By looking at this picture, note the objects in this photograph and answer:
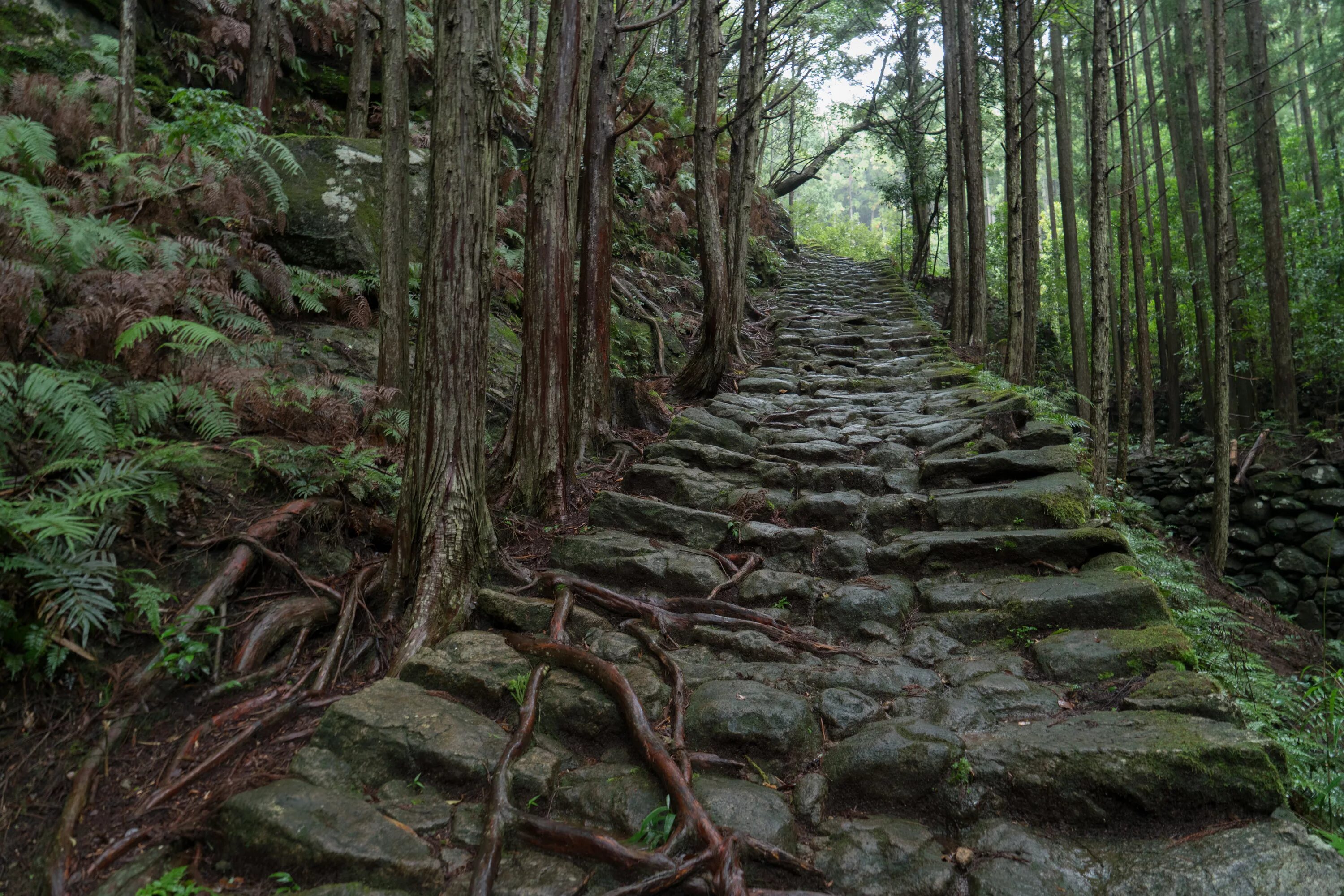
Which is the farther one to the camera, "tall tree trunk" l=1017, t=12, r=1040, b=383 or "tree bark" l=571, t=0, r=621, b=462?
"tall tree trunk" l=1017, t=12, r=1040, b=383

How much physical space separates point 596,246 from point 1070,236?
13.3 meters

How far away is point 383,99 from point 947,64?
12.9 metres

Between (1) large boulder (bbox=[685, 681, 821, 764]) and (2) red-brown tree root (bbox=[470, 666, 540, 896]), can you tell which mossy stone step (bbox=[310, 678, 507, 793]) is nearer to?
(2) red-brown tree root (bbox=[470, 666, 540, 896])

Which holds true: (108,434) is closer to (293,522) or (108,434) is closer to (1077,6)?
(293,522)

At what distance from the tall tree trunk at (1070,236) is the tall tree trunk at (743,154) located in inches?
254

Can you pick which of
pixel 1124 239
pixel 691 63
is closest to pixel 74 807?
pixel 1124 239

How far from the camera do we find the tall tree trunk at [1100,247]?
25.3 feet

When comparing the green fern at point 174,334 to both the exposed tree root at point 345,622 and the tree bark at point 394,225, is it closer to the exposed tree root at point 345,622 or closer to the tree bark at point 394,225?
the tree bark at point 394,225

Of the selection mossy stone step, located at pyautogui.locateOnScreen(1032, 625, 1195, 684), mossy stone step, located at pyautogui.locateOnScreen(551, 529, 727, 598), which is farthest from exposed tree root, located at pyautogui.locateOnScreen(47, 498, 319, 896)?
mossy stone step, located at pyautogui.locateOnScreen(1032, 625, 1195, 684)

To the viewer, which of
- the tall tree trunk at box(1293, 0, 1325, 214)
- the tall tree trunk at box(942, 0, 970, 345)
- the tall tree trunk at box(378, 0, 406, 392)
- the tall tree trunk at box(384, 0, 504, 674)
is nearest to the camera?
the tall tree trunk at box(384, 0, 504, 674)

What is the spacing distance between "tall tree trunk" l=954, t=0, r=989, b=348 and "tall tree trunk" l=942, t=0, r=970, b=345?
857mm

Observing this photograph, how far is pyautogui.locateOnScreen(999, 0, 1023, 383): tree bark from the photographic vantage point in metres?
9.82

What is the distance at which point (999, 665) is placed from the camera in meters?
3.62

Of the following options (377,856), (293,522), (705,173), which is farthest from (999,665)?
(705,173)
